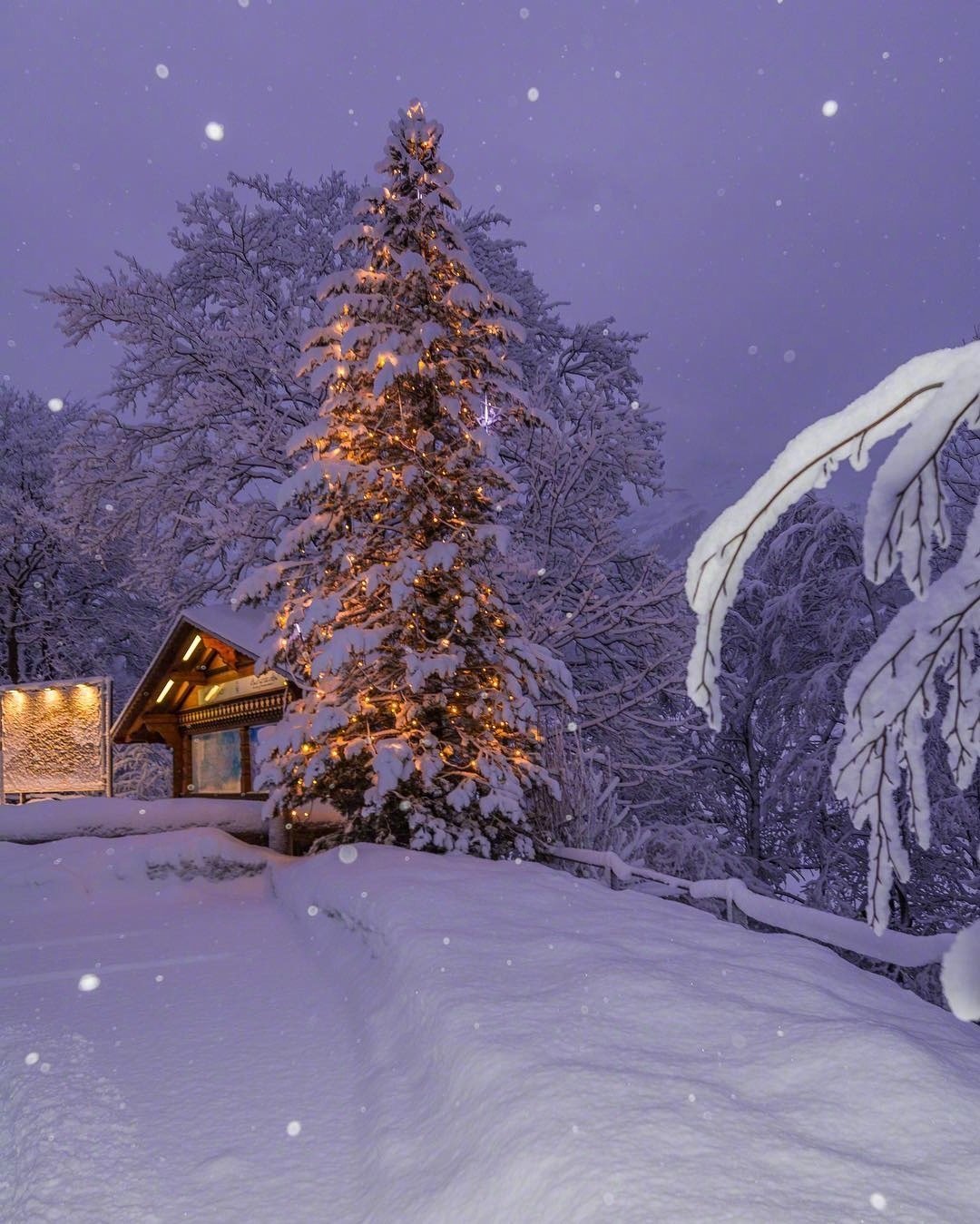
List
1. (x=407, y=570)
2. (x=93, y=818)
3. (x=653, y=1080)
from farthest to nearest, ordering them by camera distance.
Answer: (x=93, y=818)
(x=407, y=570)
(x=653, y=1080)

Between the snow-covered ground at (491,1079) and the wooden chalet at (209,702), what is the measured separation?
9.65 m

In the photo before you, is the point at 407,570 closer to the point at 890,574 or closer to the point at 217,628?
the point at 217,628

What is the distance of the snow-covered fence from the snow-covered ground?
5.5 inches

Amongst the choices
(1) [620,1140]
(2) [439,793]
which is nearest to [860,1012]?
(1) [620,1140]

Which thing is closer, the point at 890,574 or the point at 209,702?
the point at 890,574

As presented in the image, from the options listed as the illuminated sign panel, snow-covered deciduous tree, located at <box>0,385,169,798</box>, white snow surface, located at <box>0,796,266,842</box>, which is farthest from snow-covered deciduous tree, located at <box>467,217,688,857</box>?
snow-covered deciduous tree, located at <box>0,385,169,798</box>

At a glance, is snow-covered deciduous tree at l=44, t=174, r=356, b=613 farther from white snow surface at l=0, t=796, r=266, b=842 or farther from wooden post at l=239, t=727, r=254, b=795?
white snow surface at l=0, t=796, r=266, b=842

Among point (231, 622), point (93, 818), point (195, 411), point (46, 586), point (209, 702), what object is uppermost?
point (195, 411)

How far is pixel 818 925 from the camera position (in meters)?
5.32

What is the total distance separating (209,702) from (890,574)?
19.4 meters

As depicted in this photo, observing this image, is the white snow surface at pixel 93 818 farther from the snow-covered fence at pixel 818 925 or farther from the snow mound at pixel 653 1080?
the snow mound at pixel 653 1080

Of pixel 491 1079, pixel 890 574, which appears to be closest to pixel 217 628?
pixel 491 1079

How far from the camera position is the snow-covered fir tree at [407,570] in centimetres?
1042

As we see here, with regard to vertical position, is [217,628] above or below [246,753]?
above
